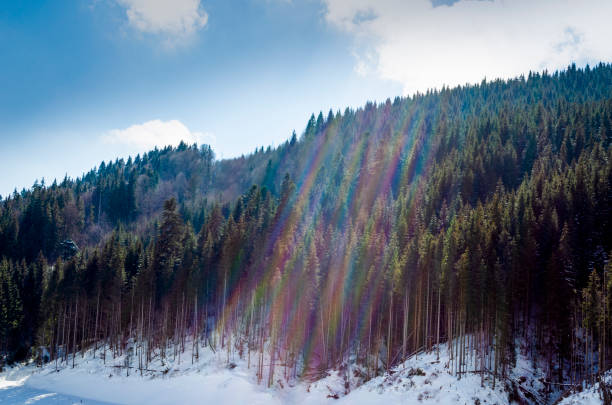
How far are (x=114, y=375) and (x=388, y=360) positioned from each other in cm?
3752

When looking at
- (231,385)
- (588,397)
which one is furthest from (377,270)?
(588,397)

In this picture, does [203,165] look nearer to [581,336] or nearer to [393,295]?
[393,295]

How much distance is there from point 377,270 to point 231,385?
945 inches

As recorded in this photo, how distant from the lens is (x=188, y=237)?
256ft

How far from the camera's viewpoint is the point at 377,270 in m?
56.9

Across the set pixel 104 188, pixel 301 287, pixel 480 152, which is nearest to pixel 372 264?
pixel 301 287

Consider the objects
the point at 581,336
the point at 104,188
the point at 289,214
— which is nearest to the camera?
the point at 581,336

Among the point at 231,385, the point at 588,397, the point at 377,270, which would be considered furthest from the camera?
the point at 377,270

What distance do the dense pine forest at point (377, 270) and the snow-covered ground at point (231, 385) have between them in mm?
1939

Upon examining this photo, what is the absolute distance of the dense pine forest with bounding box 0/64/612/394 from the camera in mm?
42844

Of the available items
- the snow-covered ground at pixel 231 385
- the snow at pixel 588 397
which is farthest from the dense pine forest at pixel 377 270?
the snow at pixel 588 397

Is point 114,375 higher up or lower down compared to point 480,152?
lower down

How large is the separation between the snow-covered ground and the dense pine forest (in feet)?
6.36

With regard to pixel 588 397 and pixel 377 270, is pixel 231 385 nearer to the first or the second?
pixel 377 270
